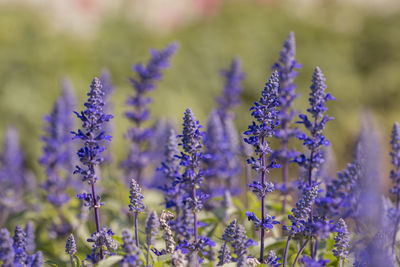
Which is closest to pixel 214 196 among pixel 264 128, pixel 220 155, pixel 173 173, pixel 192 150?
pixel 220 155

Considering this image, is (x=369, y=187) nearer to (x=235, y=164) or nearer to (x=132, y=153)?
(x=235, y=164)

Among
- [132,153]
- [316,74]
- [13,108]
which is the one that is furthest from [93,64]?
[316,74]

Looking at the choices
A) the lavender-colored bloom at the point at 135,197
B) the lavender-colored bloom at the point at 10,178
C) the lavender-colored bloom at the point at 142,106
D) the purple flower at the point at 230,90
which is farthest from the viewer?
the lavender-colored bloom at the point at 10,178

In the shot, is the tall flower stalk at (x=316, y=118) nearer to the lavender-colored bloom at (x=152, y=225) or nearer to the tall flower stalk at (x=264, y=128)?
the tall flower stalk at (x=264, y=128)

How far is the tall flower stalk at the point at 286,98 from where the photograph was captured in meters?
4.23

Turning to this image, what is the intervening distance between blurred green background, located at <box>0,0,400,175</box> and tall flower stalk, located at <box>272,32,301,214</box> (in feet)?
19.2

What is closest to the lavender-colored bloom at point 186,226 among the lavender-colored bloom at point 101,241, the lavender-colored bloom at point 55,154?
the lavender-colored bloom at point 101,241

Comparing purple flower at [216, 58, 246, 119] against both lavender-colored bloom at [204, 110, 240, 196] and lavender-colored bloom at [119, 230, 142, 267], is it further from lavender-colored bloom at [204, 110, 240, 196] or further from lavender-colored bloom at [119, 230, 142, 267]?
lavender-colored bloom at [119, 230, 142, 267]

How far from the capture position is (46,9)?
1491 cm

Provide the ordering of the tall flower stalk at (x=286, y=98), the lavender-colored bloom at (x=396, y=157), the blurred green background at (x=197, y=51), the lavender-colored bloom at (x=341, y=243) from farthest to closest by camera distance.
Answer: the blurred green background at (x=197, y=51)
the tall flower stalk at (x=286, y=98)
the lavender-colored bloom at (x=396, y=157)
the lavender-colored bloom at (x=341, y=243)

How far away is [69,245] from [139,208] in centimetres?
47

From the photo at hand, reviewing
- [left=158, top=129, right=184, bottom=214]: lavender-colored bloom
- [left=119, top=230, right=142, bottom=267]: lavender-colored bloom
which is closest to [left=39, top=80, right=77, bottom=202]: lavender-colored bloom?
[left=158, top=129, right=184, bottom=214]: lavender-colored bloom

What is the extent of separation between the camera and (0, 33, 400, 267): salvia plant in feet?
9.53

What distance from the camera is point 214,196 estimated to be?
514cm
